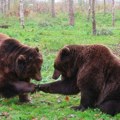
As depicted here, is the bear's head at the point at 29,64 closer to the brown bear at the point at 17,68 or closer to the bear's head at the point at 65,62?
the brown bear at the point at 17,68

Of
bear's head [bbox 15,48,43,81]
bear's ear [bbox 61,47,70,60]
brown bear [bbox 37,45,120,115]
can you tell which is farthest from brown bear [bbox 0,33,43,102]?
bear's ear [bbox 61,47,70,60]

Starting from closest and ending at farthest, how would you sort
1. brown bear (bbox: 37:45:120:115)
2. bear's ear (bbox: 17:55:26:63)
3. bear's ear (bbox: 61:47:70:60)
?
1. brown bear (bbox: 37:45:120:115)
2. bear's ear (bbox: 17:55:26:63)
3. bear's ear (bbox: 61:47:70:60)

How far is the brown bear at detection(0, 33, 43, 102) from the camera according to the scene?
730cm

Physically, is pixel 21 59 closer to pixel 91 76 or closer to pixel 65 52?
pixel 65 52

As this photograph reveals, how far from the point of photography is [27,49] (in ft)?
24.4

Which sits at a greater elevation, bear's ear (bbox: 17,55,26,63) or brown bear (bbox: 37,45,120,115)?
bear's ear (bbox: 17,55,26,63)

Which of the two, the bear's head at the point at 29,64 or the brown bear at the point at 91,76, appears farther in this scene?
the bear's head at the point at 29,64

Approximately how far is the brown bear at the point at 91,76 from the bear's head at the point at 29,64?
0.35m

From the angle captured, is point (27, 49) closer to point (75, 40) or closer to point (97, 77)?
point (97, 77)

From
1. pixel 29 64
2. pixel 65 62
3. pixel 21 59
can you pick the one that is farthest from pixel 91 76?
pixel 21 59

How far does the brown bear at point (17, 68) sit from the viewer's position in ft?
24.0

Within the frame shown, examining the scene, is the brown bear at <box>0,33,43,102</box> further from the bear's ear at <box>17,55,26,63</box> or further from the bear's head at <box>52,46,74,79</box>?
the bear's head at <box>52,46,74,79</box>

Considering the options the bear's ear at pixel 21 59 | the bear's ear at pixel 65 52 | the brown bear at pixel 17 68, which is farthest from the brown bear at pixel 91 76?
the bear's ear at pixel 21 59

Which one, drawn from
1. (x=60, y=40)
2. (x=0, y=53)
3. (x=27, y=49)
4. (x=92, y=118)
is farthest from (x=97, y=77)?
(x=60, y=40)
